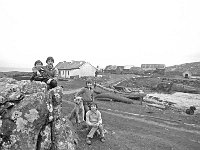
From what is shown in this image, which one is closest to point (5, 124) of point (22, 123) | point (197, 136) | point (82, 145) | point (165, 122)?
point (22, 123)

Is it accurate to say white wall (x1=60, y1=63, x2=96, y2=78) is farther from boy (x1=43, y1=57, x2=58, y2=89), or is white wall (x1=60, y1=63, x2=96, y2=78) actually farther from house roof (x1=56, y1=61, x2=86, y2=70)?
boy (x1=43, y1=57, x2=58, y2=89)

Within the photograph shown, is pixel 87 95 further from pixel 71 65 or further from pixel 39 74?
pixel 71 65

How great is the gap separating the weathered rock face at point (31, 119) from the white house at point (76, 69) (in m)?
61.2

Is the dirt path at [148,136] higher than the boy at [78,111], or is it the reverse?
the boy at [78,111]

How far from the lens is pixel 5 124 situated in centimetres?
681

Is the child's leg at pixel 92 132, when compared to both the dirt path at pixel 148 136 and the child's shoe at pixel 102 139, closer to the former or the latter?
the dirt path at pixel 148 136

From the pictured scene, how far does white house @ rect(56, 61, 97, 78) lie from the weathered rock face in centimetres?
6121

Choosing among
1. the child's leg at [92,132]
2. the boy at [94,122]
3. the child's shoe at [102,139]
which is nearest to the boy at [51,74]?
the boy at [94,122]

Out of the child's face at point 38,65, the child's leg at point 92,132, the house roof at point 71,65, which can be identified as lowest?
the child's leg at point 92,132

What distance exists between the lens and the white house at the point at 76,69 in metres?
69.2

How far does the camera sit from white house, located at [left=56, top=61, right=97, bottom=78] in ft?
227

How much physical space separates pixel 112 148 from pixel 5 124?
5.45m

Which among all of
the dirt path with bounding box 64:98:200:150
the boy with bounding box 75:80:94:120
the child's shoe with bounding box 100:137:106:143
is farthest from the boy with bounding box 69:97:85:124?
the child's shoe with bounding box 100:137:106:143

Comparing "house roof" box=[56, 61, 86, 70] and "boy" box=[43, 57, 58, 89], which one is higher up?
"house roof" box=[56, 61, 86, 70]
